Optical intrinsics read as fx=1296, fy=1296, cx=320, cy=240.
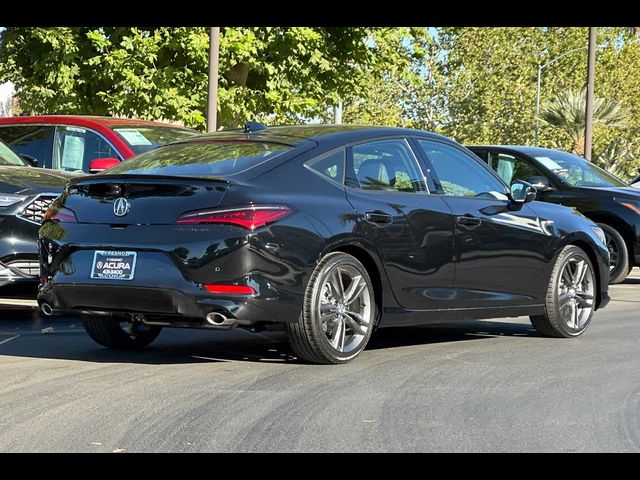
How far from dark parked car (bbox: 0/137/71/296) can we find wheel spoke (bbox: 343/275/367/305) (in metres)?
2.85

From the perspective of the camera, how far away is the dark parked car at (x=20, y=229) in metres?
9.55

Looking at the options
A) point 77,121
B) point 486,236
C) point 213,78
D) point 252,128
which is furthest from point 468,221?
point 213,78

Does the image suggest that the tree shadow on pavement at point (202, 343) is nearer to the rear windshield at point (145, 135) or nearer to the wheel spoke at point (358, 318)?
the wheel spoke at point (358, 318)

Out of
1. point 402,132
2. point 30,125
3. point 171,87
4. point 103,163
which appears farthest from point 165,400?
point 171,87

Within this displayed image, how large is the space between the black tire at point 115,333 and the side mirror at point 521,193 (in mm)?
2714

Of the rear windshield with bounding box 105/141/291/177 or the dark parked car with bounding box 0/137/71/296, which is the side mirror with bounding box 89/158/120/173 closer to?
the dark parked car with bounding box 0/137/71/296

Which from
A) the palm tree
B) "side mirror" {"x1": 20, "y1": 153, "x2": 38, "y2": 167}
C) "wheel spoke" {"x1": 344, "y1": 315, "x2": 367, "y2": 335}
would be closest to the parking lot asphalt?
"wheel spoke" {"x1": 344, "y1": 315, "x2": 367, "y2": 335}

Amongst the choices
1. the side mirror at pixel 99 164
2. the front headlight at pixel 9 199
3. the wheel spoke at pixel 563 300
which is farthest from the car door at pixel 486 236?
the side mirror at pixel 99 164

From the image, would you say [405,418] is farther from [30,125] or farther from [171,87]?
[171,87]

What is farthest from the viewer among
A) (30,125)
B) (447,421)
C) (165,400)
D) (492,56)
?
(492,56)

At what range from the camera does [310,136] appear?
27.3 feet

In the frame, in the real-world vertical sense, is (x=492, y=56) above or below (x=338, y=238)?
above

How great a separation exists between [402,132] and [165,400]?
2.99 m

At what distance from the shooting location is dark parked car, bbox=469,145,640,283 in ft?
50.2
